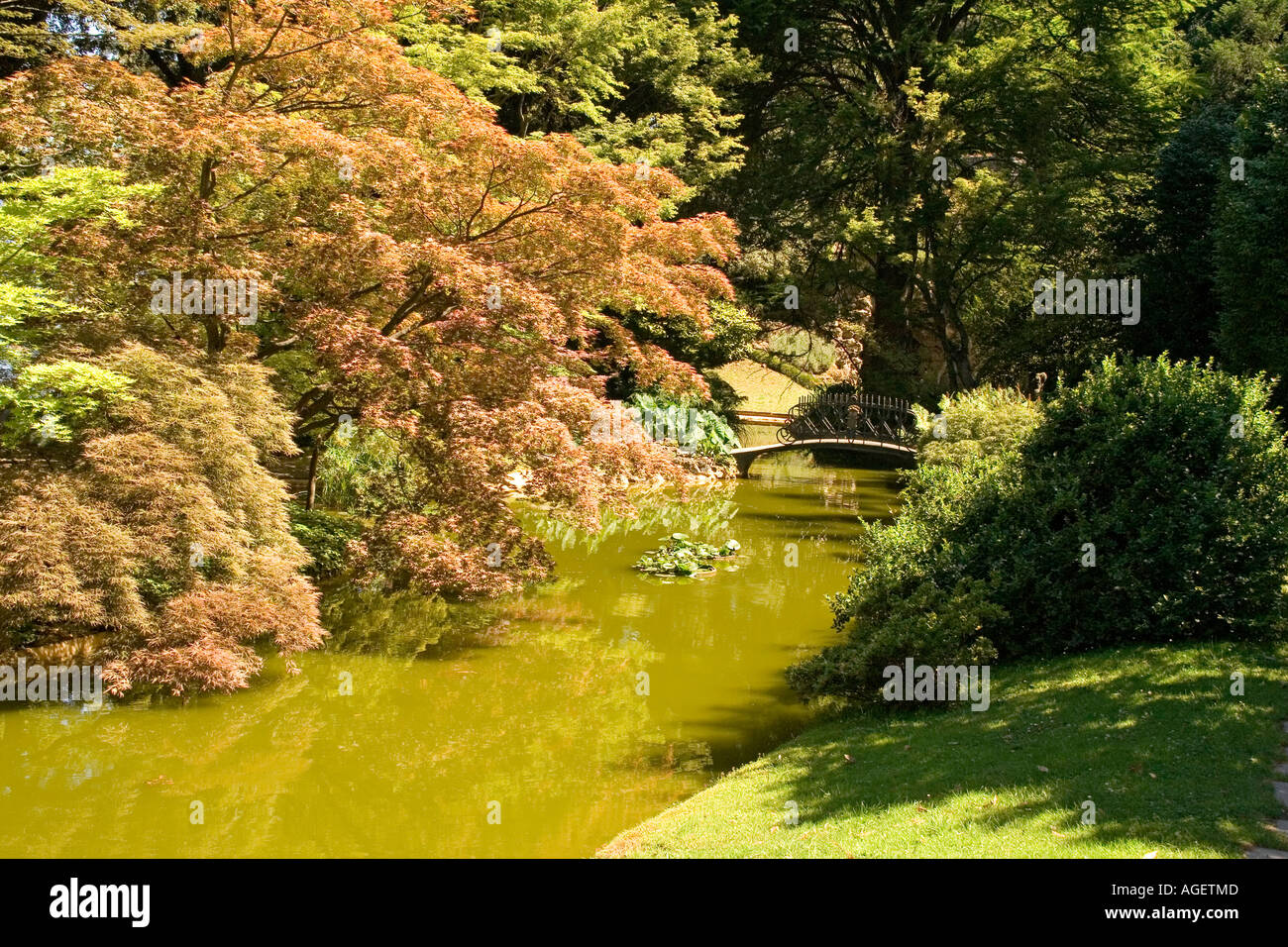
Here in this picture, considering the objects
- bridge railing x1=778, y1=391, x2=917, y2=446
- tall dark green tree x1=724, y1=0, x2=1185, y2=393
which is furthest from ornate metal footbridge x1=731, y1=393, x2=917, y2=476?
tall dark green tree x1=724, y1=0, x2=1185, y2=393

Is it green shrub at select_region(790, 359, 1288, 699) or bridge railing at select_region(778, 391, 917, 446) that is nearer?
green shrub at select_region(790, 359, 1288, 699)

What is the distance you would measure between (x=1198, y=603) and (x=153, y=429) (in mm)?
9684

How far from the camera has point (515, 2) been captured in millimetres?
23781

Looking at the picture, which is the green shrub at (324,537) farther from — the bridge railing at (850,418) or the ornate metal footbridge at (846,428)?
the bridge railing at (850,418)

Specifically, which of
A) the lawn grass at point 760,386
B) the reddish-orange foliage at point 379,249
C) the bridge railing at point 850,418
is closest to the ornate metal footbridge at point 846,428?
the bridge railing at point 850,418

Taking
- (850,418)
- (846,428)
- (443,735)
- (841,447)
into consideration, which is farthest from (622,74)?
(443,735)

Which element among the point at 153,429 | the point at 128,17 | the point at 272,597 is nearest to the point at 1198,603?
the point at 272,597

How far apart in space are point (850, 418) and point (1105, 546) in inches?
609

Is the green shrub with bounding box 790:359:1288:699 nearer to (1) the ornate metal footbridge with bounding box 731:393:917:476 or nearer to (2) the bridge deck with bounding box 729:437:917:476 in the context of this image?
(2) the bridge deck with bounding box 729:437:917:476

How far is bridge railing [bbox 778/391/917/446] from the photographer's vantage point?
2412cm

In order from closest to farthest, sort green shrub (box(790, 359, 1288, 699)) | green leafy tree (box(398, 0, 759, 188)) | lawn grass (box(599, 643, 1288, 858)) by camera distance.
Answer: lawn grass (box(599, 643, 1288, 858)) < green shrub (box(790, 359, 1288, 699)) < green leafy tree (box(398, 0, 759, 188))

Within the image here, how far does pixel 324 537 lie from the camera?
13383mm

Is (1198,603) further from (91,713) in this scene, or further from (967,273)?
(967,273)

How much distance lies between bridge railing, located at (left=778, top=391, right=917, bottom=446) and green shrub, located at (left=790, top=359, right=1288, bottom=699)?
13.5m
